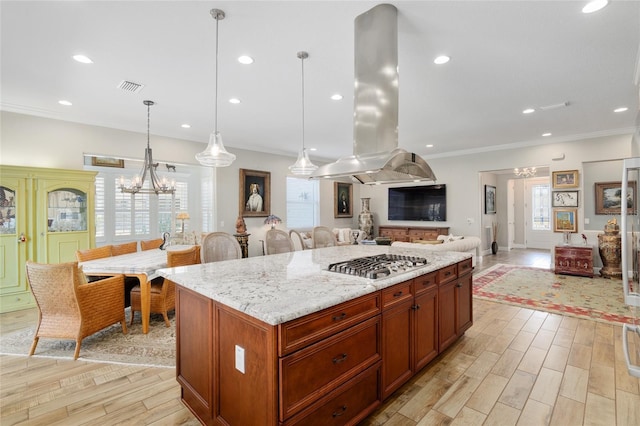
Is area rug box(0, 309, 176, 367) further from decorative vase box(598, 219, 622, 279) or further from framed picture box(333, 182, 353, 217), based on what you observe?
decorative vase box(598, 219, 622, 279)

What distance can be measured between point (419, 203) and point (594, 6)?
252 inches

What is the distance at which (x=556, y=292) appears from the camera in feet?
15.3

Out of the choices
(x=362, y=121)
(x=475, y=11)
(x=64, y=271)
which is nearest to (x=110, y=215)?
(x=64, y=271)

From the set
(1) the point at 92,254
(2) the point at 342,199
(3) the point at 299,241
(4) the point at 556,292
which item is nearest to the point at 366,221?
(2) the point at 342,199

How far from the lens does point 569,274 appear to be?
5852 mm

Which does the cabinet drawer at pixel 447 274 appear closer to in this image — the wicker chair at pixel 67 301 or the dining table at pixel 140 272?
the dining table at pixel 140 272

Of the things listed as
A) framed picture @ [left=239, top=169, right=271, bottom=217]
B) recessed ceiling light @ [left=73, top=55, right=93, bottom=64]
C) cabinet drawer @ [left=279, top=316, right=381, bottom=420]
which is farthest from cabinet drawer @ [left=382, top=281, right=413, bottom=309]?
framed picture @ [left=239, top=169, right=271, bottom=217]

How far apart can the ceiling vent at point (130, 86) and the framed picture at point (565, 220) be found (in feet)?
25.9

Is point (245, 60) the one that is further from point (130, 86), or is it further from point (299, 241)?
point (299, 241)

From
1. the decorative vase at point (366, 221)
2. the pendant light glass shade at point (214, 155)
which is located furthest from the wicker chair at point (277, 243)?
the decorative vase at point (366, 221)

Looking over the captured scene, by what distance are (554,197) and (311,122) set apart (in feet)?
17.9

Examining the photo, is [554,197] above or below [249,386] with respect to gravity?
above

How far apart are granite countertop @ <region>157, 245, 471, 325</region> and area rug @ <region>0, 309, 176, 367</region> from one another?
1.17 metres

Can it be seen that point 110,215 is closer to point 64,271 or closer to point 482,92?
point 64,271
